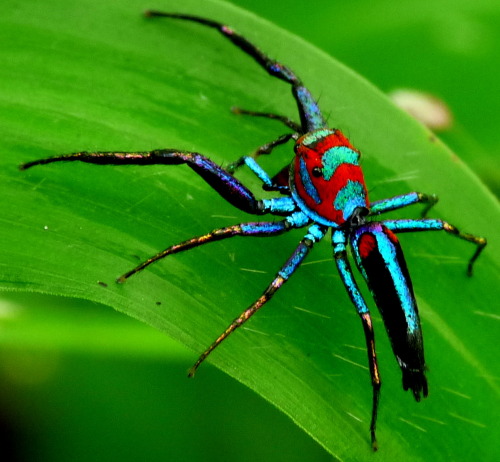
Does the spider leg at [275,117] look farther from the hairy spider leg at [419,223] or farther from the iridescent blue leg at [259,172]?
the hairy spider leg at [419,223]

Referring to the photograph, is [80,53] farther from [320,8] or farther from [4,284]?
[320,8]

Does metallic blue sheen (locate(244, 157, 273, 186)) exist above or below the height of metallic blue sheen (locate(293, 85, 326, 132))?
below

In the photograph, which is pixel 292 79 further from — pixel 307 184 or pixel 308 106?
pixel 307 184

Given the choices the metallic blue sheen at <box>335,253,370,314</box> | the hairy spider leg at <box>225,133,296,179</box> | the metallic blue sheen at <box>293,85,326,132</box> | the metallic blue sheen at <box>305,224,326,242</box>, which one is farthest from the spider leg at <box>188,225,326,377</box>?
the metallic blue sheen at <box>293,85,326,132</box>

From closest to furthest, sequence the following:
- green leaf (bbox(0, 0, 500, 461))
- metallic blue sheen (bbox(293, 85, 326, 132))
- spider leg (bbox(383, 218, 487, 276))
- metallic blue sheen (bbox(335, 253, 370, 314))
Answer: green leaf (bbox(0, 0, 500, 461)) → metallic blue sheen (bbox(335, 253, 370, 314)) → spider leg (bbox(383, 218, 487, 276)) → metallic blue sheen (bbox(293, 85, 326, 132))

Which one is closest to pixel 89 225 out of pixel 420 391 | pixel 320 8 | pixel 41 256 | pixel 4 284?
pixel 41 256

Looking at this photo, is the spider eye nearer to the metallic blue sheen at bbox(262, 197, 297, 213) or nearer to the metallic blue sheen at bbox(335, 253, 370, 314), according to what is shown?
the metallic blue sheen at bbox(262, 197, 297, 213)
